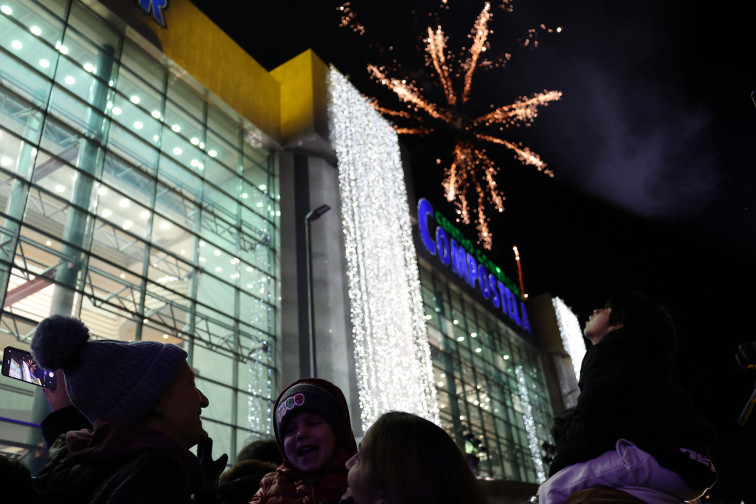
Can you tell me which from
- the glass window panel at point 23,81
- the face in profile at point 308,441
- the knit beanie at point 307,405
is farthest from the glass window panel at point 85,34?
the face in profile at point 308,441

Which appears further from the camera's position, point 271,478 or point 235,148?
point 235,148

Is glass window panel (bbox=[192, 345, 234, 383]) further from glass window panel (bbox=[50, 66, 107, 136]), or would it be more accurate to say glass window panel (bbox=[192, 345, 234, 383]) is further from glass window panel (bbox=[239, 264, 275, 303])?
glass window panel (bbox=[50, 66, 107, 136])

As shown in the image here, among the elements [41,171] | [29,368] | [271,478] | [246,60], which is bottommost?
[271,478]

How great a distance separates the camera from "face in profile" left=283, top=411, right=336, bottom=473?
2926 mm

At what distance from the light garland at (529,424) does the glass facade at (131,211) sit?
2083cm

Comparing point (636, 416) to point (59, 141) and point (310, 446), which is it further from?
point (59, 141)

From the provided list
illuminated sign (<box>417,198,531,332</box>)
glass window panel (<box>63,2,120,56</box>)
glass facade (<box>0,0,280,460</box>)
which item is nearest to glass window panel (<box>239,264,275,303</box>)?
glass facade (<box>0,0,280,460</box>)

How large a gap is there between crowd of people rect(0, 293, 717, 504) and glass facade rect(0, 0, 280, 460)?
9.11 m

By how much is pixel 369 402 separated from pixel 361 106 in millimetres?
11344

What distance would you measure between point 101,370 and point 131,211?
1281cm

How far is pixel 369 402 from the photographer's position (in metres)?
15.8

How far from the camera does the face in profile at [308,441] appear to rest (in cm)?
293

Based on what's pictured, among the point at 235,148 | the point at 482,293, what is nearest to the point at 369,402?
the point at 235,148

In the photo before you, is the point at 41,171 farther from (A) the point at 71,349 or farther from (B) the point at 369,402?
(A) the point at 71,349
